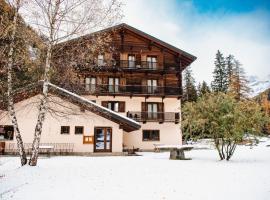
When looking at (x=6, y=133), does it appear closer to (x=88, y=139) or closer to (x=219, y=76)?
(x=88, y=139)

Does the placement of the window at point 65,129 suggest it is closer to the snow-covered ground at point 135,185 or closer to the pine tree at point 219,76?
the snow-covered ground at point 135,185

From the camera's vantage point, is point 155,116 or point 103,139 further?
point 155,116

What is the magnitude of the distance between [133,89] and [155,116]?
399cm

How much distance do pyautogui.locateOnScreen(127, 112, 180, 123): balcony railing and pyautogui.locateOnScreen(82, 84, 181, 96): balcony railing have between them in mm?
2262

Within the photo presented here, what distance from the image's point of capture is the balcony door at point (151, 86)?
33.2 metres

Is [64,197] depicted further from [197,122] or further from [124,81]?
[124,81]

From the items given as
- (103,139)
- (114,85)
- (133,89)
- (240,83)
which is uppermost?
(240,83)

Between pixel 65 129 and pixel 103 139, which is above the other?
pixel 65 129

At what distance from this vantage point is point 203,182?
8938 millimetres

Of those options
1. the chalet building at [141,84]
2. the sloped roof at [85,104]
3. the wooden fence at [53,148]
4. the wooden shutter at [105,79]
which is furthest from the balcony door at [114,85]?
the wooden fence at [53,148]

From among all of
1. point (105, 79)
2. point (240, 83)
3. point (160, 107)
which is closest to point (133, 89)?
point (105, 79)

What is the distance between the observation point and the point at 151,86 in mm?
33094

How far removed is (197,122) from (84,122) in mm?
10615

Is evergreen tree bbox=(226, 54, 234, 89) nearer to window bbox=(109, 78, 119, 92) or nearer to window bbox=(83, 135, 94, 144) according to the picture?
window bbox=(109, 78, 119, 92)
